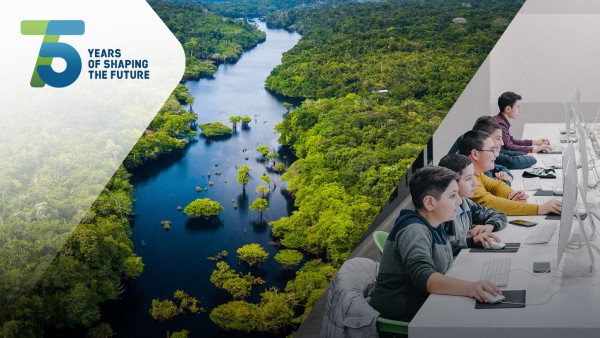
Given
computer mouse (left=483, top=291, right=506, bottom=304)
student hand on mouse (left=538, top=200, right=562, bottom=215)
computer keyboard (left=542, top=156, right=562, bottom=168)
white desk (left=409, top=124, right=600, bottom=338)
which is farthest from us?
computer keyboard (left=542, top=156, right=562, bottom=168)

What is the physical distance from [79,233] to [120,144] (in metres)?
0.38

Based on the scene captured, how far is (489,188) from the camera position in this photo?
14.4 ft

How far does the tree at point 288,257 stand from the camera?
12.4ft

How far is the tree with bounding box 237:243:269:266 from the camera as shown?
375 centimetres

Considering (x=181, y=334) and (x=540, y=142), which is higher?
(x=181, y=334)

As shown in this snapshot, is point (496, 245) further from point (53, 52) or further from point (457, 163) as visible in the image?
point (53, 52)

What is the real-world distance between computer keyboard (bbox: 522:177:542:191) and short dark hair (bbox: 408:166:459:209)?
150 cm

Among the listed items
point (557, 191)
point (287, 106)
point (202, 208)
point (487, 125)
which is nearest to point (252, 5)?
point (287, 106)

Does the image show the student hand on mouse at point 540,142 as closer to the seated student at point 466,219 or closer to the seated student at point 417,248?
the seated student at point 466,219

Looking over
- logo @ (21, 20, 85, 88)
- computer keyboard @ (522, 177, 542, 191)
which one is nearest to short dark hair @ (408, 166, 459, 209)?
logo @ (21, 20, 85, 88)

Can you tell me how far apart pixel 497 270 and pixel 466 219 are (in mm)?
590

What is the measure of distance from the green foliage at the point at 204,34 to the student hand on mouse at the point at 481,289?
56.0 inches

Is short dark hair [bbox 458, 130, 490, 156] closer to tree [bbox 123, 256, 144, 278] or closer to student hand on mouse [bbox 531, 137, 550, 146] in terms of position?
student hand on mouse [bbox 531, 137, 550, 146]

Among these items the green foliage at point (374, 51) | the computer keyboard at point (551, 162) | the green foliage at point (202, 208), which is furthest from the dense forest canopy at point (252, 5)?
the computer keyboard at point (551, 162)
